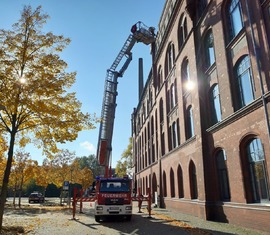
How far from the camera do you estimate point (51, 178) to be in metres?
34.6

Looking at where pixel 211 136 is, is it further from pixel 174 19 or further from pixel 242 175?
pixel 174 19

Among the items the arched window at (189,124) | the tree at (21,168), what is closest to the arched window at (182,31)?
the arched window at (189,124)

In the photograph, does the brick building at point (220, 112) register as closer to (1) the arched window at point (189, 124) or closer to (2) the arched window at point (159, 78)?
(1) the arched window at point (189, 124)

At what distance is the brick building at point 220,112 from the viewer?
35.2 feet

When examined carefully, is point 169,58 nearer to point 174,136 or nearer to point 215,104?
point 174,136

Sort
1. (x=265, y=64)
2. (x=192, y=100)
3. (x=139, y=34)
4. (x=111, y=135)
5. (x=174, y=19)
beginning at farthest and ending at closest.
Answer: (x=139, y=34)
(x=111, y=135)
(x=174, y=19)
(x=192, y=100)
(x=265, y=64)

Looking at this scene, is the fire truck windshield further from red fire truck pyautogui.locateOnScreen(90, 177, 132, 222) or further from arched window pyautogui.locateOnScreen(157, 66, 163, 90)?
arched window pyautogui.locateOnScreen(157, 66, 163, 90)

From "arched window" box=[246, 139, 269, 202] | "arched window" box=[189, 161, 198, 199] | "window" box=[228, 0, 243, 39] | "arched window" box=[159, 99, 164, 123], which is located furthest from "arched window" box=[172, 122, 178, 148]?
"window" box=[228, 0, 243, 39]

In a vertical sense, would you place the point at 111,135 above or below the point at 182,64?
below

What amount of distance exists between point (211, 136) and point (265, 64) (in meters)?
5.79

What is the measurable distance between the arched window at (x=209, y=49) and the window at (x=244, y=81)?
10.1 feet

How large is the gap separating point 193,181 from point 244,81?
8347 millimetres

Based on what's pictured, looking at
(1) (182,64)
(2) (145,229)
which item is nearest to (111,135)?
(1) (182,64)

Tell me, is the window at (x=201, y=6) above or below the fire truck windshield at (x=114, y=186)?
above
